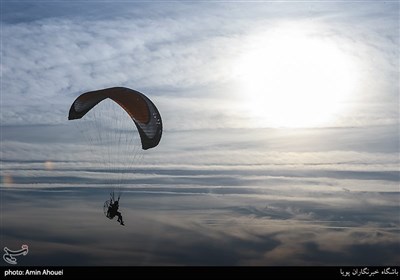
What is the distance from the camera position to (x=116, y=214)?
53000 mm

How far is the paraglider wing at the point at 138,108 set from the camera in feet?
174

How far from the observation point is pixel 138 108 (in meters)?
53.2

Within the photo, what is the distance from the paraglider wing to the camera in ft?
174
